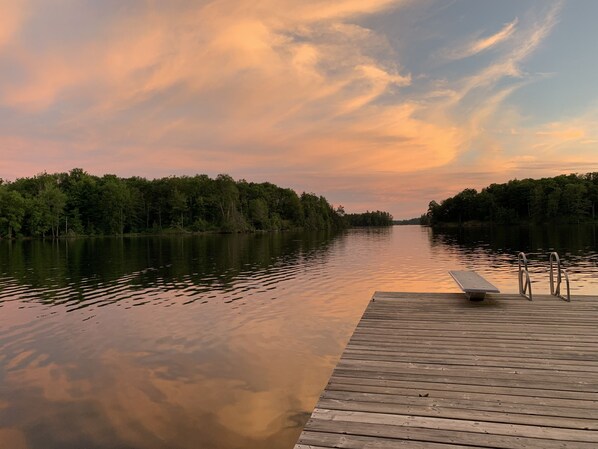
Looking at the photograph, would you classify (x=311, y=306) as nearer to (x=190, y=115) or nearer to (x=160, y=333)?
(x=160, y=333)

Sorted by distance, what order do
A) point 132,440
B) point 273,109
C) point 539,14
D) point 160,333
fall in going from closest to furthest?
point 132,440 → point 160,333 → point 539,14 → point 273,109

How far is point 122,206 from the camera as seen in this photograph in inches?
4028

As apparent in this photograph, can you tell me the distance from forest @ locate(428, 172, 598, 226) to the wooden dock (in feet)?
498

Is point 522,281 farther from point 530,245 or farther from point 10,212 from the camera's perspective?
point 10,212

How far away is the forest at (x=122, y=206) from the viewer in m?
91.1

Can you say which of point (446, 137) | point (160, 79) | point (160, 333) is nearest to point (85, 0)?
point (160, 79)

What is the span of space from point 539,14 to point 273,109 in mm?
22260

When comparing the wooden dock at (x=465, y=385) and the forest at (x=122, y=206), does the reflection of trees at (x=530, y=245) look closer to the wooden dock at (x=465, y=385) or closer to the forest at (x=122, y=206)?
the wooden dock at (x=465, y=385)

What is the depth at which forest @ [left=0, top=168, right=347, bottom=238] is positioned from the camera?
91.1 m

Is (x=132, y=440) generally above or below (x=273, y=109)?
below

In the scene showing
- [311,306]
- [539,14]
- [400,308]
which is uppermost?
[539,14]

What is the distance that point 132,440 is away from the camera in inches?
245

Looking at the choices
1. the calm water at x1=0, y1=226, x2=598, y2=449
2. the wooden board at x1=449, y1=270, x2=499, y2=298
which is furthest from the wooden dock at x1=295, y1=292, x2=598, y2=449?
the calm water at x1=0, y1=226, x2=598, y2=449

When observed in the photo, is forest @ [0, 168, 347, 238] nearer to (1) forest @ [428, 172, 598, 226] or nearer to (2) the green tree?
(2) the green tree
